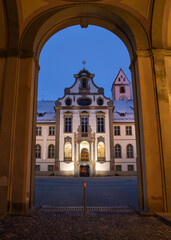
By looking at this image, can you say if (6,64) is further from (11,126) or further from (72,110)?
(72,110)

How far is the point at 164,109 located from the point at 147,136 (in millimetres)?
1010

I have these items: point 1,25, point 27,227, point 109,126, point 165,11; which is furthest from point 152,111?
point 109,126

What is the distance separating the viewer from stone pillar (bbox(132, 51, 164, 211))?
17.5 ft

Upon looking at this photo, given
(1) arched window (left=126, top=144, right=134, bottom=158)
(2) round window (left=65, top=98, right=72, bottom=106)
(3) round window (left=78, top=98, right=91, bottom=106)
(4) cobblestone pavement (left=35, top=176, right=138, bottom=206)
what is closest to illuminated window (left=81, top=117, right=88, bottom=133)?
(3) round window (left=78, top=98, right=91, bottom=106)

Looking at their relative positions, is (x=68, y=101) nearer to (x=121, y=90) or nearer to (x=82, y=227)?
(x=121, y=90)

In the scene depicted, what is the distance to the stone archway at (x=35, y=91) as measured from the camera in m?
5.37

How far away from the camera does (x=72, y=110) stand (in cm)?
3081

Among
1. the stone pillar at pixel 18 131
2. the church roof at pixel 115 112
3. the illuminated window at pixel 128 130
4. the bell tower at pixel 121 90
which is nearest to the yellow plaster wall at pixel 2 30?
the stone pillar at pixel 18 131

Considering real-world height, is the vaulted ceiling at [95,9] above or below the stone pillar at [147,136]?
above

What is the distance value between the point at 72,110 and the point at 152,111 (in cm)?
2538

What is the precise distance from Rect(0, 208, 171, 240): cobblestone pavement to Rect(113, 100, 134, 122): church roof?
29.9 m

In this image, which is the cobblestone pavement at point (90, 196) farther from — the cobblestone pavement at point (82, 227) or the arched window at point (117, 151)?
the arched window at point (117, 151)

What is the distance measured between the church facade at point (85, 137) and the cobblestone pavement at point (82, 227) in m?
24.1

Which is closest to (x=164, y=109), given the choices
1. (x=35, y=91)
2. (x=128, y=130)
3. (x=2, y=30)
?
(x=35, y=91)
